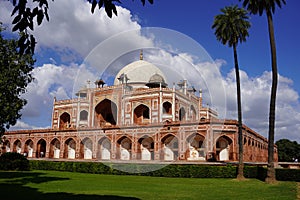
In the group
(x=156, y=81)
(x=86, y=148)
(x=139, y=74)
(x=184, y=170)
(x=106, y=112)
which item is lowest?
(x=184, y=170)

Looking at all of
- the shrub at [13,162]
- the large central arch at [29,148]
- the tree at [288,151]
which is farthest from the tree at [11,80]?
the tree at [288,151]

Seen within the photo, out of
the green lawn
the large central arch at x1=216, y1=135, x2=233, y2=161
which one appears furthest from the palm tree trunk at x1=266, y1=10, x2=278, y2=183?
the large central arch at x1=216, y1=135, x2=233, y2=161

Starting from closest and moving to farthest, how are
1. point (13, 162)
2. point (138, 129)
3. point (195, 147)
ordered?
point (13, 162) < point (195, 147) < point (138, 129)

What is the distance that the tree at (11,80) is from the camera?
1723cm

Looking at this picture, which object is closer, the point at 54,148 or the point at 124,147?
the point at 124,147

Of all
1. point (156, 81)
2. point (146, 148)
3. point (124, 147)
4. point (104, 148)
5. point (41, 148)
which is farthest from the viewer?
point (41, 148)

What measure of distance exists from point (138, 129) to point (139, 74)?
596 inches

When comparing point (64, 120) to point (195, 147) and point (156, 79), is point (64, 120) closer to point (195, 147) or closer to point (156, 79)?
point (156, 79)

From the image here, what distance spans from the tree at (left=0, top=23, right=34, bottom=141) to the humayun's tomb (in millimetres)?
13862

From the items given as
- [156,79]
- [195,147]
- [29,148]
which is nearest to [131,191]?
[195,147]

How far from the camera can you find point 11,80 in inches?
697

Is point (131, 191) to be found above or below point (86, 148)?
below

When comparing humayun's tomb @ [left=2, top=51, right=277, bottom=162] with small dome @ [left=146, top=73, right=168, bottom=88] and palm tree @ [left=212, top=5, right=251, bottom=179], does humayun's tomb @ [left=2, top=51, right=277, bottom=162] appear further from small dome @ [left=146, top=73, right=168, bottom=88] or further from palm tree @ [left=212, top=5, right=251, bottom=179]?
palm tree @ [left=212, top=5, right=251, bottom=179]

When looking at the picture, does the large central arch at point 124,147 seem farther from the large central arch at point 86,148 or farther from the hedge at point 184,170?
the hedge at point 184,170
